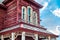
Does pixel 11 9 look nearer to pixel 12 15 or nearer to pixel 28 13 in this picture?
pixel 12 15

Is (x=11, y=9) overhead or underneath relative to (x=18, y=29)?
overhead

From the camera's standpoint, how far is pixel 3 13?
19359 millimetres

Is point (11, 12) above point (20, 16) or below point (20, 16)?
above

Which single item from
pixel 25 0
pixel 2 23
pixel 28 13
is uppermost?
pixel 25 0

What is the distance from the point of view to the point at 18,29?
13781 millimetres

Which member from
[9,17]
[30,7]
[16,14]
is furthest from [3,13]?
[30,7]

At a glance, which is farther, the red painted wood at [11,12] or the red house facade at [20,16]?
the red painted wood at [11,12]

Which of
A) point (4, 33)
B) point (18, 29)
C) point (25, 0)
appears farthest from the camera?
point (25, 0)

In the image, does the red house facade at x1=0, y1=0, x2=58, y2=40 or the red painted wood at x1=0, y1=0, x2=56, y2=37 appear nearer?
the red house facade at x1=0, y1=0, x2=58, y2=40

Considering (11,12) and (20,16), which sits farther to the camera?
(11,12)

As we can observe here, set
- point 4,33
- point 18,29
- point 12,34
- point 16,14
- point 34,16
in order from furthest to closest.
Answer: point 34,16 < point 16,14 < point 4,33 < point 12,34 < point 18,29

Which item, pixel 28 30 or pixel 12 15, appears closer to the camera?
pixel 28 30

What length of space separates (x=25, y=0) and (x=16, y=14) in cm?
243

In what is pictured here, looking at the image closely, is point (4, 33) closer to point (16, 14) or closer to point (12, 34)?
point (12, 34)
